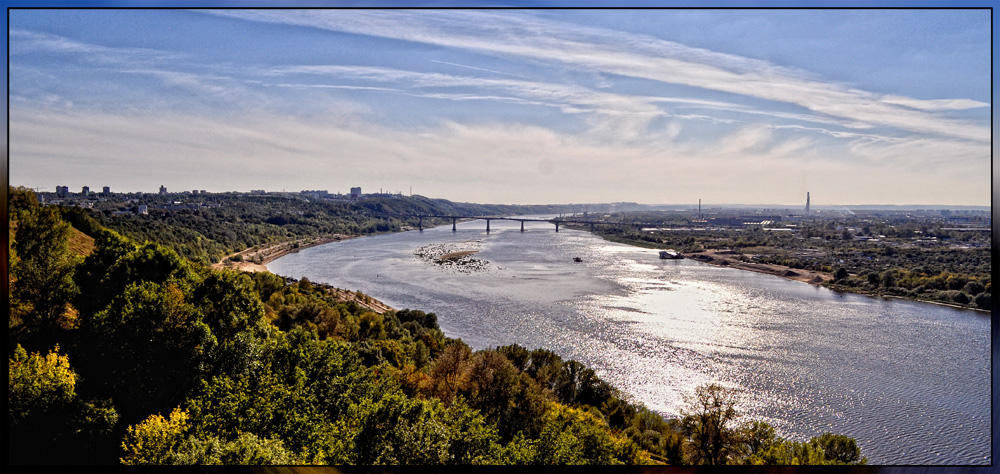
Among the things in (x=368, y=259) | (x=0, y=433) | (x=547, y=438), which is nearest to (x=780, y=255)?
(x=368, y=259)

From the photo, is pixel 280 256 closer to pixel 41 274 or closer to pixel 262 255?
pixel 262 255

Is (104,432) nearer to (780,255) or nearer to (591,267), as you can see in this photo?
(591,267)

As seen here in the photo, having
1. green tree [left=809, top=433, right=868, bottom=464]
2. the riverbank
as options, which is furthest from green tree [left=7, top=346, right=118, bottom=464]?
the riverbank

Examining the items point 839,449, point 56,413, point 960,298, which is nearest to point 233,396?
point 56,413

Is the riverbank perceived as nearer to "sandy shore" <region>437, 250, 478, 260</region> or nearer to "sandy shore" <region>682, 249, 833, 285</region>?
"sandy shore" <region>682, 249, 833, 285</region>

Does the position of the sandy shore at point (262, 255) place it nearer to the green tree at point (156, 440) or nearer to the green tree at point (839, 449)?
the green tree at point (156, 440)

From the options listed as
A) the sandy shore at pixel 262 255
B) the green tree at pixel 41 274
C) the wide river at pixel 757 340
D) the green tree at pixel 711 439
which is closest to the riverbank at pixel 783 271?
the wide river at pixel 757 340
